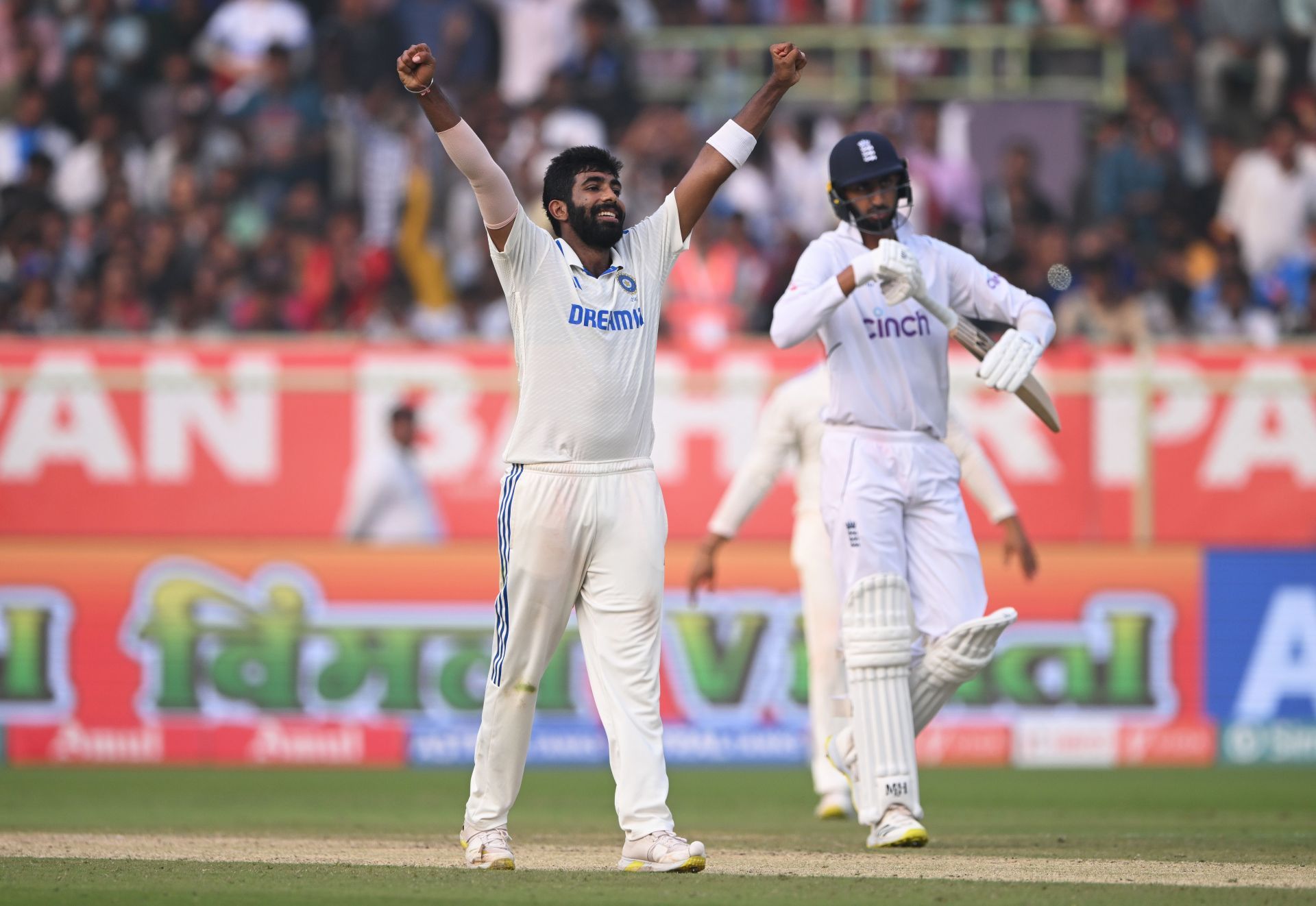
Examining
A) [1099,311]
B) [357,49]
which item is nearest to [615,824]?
[1099,311]

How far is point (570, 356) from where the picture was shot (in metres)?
6.97

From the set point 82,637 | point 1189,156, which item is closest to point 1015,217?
point 1189,156

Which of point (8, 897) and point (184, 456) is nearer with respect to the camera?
point (8, 897)

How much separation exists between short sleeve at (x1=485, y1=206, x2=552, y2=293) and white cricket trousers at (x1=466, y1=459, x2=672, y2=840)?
64cm

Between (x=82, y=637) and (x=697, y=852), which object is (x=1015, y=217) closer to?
(x=82, y=637)

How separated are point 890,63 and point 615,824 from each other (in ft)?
35.6

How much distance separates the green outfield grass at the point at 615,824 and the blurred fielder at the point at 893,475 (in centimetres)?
52

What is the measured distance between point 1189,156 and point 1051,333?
37.7 feet

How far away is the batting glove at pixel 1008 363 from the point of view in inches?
299

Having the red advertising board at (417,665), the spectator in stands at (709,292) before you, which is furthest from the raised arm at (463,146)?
the spectator in stands at (709,292)

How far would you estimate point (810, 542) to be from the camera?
10219 mm

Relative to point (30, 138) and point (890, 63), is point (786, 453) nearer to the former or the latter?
point (890, 63)

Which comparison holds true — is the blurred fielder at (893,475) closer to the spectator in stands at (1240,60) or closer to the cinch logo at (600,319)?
the cinch logo at (600,319)

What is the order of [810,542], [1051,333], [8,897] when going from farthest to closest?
1. [810,542]
2. [1051,333]
3. [8,897]
